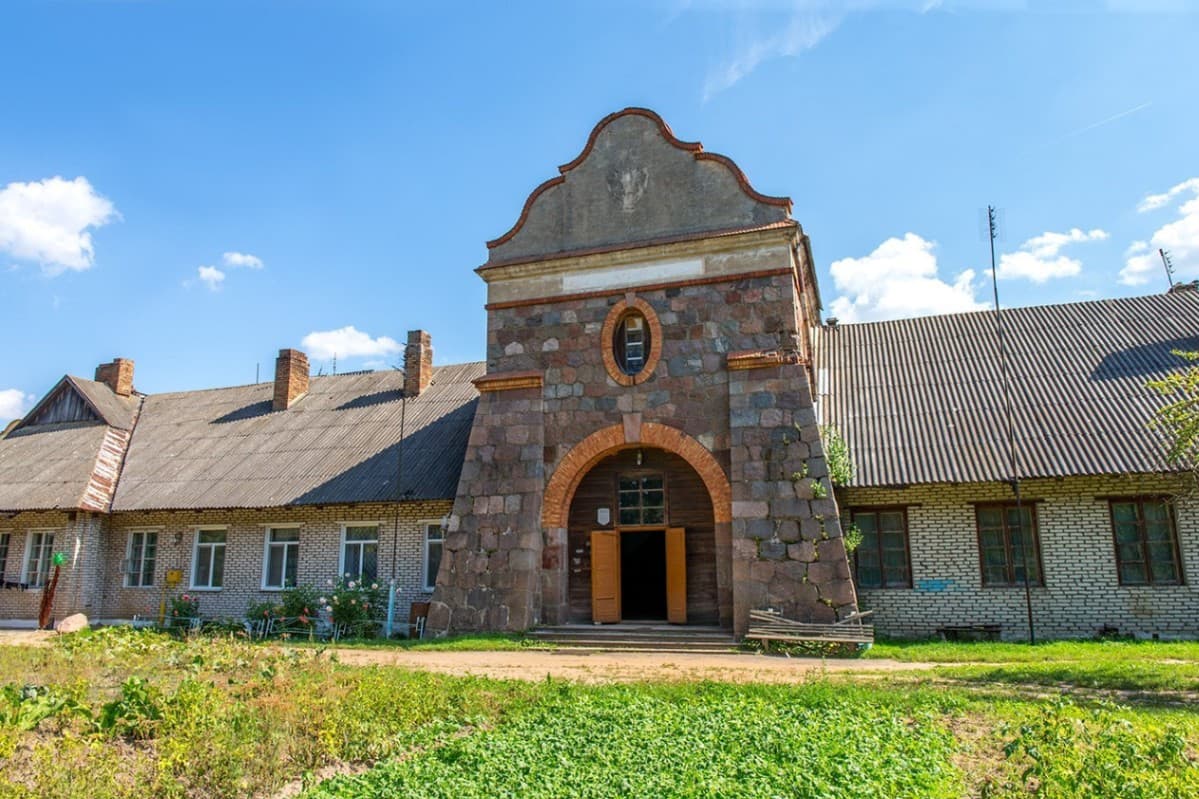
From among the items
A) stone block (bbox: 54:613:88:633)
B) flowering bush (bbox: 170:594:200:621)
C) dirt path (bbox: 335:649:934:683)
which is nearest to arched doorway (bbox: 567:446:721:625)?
dirt path (bbox: 335:649:934:683)

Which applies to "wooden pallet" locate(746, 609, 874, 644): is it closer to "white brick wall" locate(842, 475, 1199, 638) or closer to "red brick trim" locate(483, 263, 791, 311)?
"white brick wall" locate(842, 475, 1199, 638)

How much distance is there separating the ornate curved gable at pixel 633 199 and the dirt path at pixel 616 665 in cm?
763

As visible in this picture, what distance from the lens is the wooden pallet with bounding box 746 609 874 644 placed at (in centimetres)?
1308

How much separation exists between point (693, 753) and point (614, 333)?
10522mm

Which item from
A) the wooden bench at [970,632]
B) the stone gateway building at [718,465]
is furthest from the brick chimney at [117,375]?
the wooden bench at [970,632]

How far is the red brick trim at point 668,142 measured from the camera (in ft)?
51.4

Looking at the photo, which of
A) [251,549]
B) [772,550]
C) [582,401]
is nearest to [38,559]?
[251,549]

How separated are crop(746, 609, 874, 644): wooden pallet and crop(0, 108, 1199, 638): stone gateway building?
0.22 metres

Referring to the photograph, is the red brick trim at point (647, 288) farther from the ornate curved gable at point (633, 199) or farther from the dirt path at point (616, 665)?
the dirt path at point (616, 665)

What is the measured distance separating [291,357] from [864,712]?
20.4 meters

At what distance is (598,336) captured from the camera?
53.0ft

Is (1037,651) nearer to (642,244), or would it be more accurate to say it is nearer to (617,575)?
(617,575)

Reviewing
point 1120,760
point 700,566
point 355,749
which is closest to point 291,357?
point 700,566

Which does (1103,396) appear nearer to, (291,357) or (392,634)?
(392,634)
